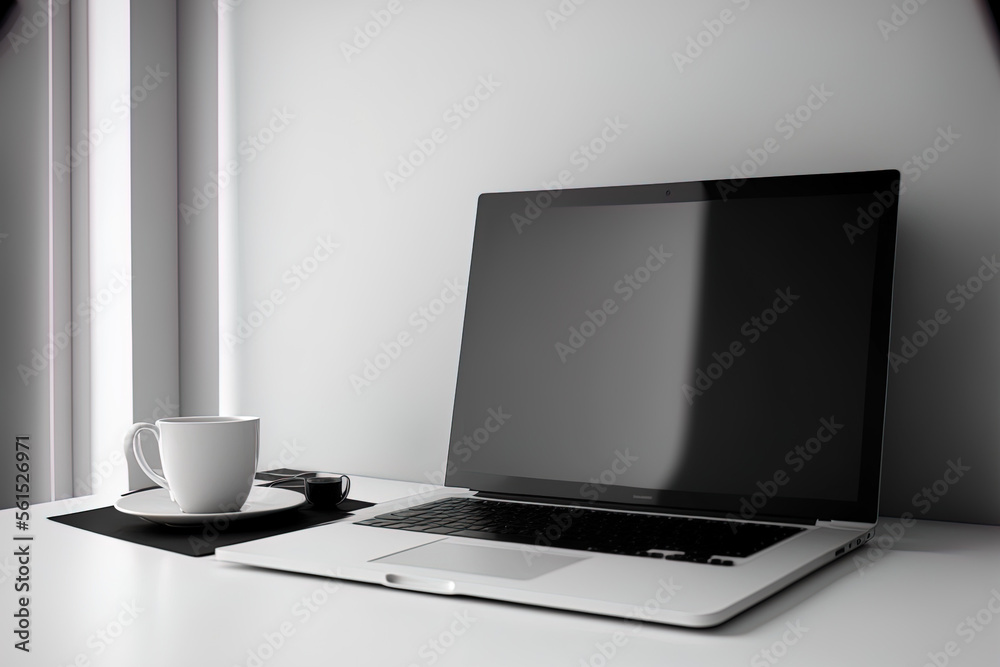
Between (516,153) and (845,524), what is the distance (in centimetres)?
70

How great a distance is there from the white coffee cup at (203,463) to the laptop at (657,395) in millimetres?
147

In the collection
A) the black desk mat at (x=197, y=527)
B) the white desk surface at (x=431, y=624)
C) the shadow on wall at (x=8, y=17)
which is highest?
the shadow on wall at (x=8, y=17)


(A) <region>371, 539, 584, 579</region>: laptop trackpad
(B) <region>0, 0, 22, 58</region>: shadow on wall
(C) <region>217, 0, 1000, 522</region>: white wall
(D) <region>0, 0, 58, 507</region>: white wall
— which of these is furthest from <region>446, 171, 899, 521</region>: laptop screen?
(B) <region>0, 0, 22, 58</region>: shadow on wall

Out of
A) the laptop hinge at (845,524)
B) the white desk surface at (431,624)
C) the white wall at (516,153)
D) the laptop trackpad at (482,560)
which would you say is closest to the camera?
the white desk surface at (431,624)

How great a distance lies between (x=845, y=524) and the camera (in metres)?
0.88

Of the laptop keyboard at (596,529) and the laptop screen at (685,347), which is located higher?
the laptop screen at (685,347)

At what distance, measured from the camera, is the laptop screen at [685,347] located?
0.91 metres

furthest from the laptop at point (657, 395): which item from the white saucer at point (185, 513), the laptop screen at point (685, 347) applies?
the white saucer at point (185, 513)

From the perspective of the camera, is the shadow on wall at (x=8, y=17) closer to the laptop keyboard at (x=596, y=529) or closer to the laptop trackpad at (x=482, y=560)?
the laptop keyboard at (x=596, y=529)

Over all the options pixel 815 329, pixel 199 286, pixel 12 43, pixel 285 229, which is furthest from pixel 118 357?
pixel 815 329

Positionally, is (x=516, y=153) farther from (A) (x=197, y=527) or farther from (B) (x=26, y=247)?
(B) (x=26, y=247)

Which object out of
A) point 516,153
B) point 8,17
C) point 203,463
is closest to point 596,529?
point 203,463

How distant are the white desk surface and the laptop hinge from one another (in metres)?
0.05

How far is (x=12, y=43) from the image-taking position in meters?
1.59
